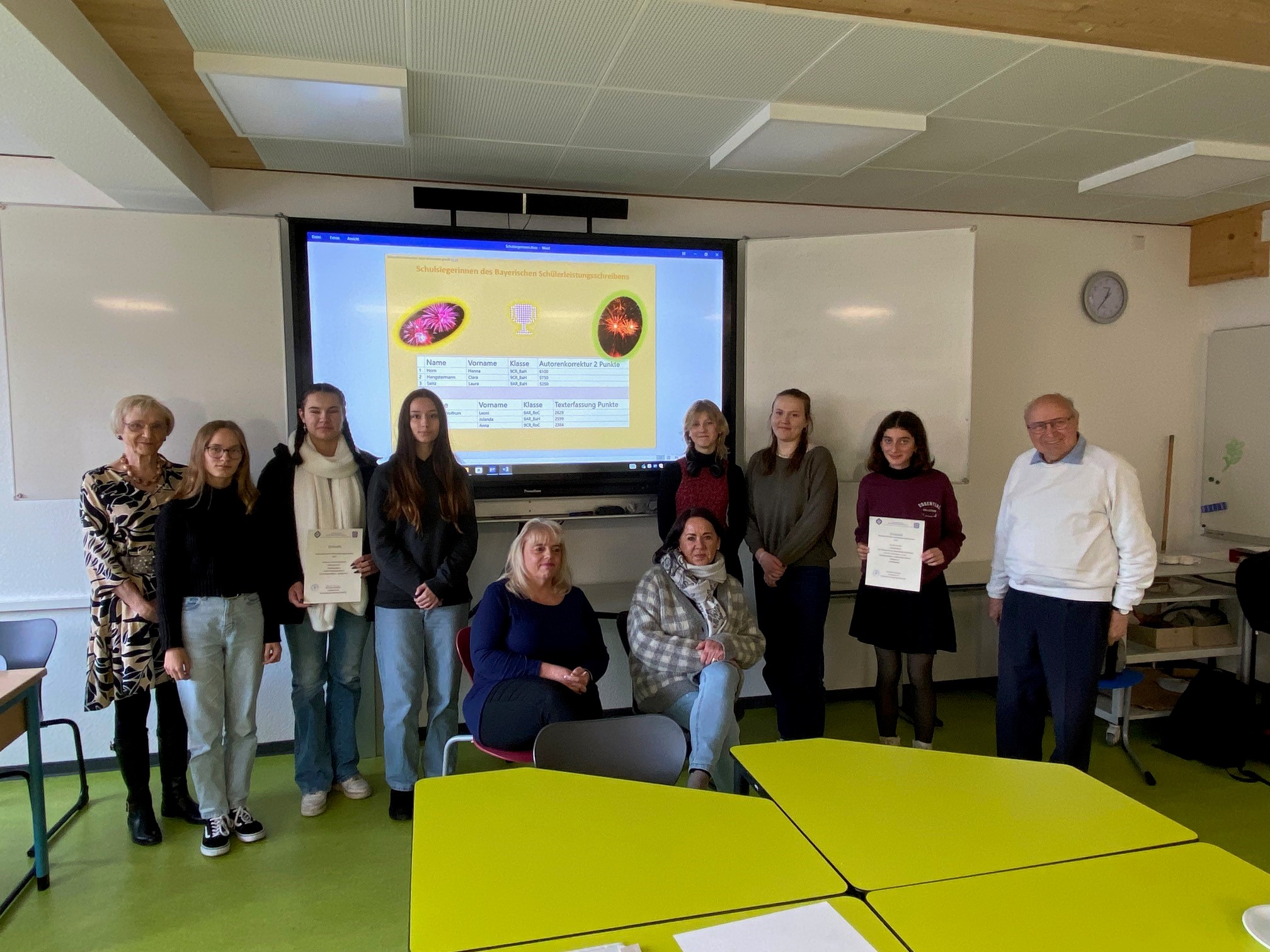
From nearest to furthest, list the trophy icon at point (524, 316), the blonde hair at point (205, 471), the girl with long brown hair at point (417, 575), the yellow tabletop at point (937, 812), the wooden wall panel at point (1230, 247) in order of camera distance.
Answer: the yellow tabletop at point (937, 812), the blonde hair at point (205, 471), the girl with long brown hair at point (417, 575), the trophy icon at point (524, 316), the wooden wall panel at point (1230, 247)

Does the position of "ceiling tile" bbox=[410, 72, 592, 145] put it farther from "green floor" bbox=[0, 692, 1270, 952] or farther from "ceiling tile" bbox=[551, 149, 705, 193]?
"green floor" bbox=[0, 692, 1270, 952]

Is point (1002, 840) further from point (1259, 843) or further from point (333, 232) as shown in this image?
point (333, 232)

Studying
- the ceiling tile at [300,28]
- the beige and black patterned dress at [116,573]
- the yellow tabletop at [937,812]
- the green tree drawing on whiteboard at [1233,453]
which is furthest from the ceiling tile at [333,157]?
the green tree drawing on whiteboard at [1233,453]

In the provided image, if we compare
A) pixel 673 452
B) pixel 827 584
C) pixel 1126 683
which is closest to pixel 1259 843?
pixel 1126 683

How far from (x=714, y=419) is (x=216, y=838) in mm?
2491

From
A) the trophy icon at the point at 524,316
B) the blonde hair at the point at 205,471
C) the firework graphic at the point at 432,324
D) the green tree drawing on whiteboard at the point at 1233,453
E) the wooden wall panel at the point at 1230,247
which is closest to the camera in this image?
the blonde hair at the point at 205,471

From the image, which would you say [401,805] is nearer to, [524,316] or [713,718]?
[713,718]

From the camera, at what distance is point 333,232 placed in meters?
3.46

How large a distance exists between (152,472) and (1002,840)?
2901mm

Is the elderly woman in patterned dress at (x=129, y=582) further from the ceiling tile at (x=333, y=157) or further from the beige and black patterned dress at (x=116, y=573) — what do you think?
the ceiling tile at (x=333, y=157)

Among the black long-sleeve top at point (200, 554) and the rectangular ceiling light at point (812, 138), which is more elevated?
the rectangular ceiling light at point (812, 138)

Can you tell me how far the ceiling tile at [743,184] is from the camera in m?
3.66

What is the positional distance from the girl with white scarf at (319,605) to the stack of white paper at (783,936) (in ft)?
6.97

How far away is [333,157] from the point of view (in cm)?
336
